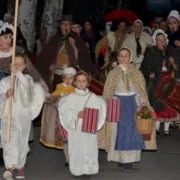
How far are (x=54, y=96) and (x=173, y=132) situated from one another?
3484 millimetres

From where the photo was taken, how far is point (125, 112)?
35.3 feet

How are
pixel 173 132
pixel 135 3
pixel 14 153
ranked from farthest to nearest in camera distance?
pixel 135 3 → pixel 173 132 → pixel 14 153

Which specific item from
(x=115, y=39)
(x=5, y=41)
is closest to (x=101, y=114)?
(x=5, y=41)

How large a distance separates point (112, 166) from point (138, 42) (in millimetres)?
4974

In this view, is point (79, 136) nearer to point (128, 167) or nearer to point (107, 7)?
point (128, 167)

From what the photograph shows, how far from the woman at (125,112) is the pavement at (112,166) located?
0.25m

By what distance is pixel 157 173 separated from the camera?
35.8 feet

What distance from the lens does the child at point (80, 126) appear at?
10.4 meters

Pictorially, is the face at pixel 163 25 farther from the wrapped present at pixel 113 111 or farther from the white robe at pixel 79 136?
the white robe at pixel 79 136

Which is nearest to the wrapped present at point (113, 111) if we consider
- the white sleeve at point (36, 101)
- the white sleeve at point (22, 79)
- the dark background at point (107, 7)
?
the white sleeve at point (36, 101)

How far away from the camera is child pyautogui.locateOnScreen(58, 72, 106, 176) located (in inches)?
409

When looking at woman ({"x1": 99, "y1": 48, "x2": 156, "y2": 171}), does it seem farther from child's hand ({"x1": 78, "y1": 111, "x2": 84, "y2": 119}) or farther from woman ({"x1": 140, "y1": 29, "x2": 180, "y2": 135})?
woman ({"x1": 140, "y1": 29, "x2": 180, "y2": 135})

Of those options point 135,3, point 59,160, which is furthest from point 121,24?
point 135,3

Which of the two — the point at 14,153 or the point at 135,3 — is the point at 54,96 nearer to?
the point at 14,153
